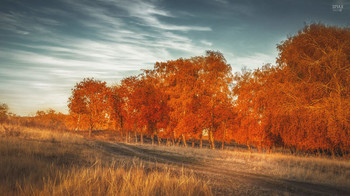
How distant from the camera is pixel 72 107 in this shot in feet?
150

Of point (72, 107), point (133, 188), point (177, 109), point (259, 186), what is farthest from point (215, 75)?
point (72, 107)

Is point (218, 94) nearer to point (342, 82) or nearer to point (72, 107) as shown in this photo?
point (342, 82)

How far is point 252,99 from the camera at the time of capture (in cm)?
2627

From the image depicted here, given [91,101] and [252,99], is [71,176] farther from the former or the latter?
[91,101]

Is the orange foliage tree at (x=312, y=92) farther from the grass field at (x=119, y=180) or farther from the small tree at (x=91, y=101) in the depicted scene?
the small tree at (x=91, y=101)

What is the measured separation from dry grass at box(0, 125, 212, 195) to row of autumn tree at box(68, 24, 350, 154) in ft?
49.0

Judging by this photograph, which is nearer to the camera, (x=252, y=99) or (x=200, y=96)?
(x=252, y=99)

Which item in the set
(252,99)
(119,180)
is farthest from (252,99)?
(119,180)

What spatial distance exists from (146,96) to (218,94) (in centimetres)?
1281

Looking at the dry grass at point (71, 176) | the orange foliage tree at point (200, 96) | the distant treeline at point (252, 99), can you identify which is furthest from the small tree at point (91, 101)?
the dry grass at point (71, 176)

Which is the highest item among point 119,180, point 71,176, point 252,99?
point 252,99

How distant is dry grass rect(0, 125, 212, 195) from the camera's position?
4961mm

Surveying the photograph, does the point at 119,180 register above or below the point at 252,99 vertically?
below

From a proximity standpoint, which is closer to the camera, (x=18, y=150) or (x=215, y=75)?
(x=18, y=150)
